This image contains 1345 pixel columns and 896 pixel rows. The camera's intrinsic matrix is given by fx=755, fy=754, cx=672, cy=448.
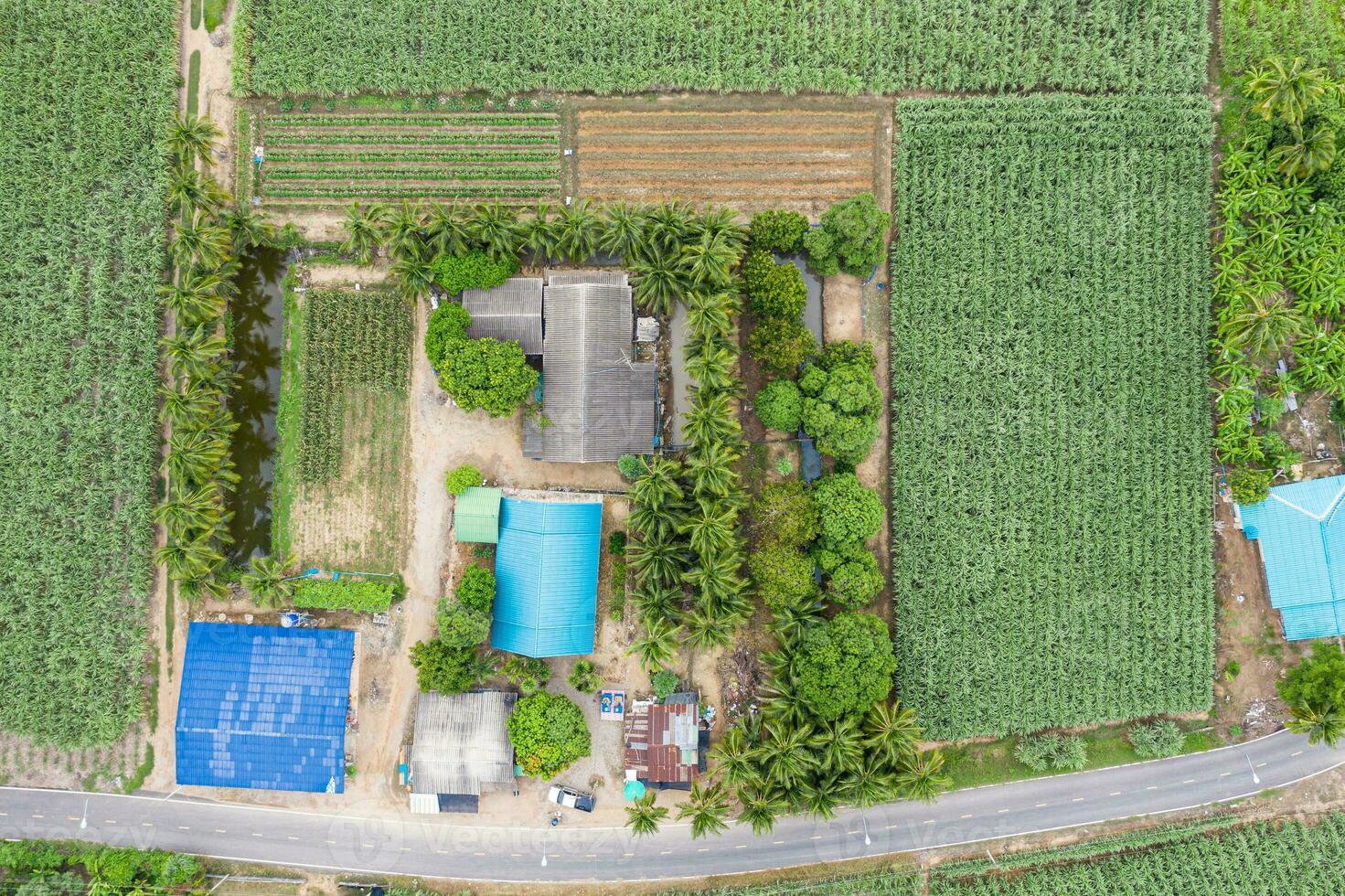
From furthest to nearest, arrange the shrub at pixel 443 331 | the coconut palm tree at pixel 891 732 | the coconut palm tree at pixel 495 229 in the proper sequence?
the coconut palm tree at pixel 495 229 < the shrub at pixel 443 331 < the coconut palm tree at pixel 891 732

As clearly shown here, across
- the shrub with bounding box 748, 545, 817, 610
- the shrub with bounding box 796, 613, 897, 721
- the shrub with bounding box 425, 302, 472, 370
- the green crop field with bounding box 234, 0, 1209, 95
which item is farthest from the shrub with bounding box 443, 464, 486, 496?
the green crop field with bounding box 234, 0, 1209, 95

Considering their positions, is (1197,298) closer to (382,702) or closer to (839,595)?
(839,595)

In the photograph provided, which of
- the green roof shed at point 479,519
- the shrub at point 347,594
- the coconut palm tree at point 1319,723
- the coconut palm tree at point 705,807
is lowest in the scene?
the coconut palm tree at point 705,807

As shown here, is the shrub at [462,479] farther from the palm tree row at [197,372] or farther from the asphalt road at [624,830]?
the asphalt road at [624,830]

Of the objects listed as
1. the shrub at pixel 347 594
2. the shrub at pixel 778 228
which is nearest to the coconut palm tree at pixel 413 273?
the shrub at pixel 347 594

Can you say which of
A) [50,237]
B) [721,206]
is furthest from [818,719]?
[50,237]

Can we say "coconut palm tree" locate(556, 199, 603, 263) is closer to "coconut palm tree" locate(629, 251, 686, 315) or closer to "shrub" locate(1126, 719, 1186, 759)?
"coconut palm tree" locate(629, 251, 686, 315)

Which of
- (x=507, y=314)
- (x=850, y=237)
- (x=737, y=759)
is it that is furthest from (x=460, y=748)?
(x=850, y=237)
